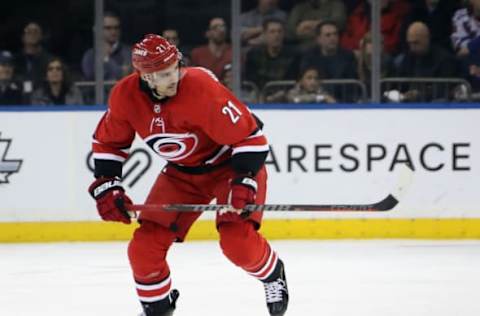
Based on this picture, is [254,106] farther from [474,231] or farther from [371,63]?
[474,231]

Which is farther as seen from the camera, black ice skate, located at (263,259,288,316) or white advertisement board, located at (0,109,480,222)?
white advertisement board, located at (0,109,480,222)

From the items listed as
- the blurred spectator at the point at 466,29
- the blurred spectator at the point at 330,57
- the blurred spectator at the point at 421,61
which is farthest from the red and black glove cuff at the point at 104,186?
the blurred spectator at the point at 466,29

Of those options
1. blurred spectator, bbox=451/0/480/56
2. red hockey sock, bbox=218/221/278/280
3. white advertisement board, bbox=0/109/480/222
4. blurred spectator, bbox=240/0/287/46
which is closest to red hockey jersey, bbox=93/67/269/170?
red hockey sock, bbox=218/221/278/280

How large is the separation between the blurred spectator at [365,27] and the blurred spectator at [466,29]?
14.1 inches

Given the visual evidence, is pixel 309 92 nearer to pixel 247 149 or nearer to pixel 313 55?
pixel 313 55

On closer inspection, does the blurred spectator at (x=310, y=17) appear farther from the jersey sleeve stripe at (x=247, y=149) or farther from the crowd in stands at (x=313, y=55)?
the jersey sleeve stripe at (x=247, y=149)

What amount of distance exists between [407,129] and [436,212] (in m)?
0.52

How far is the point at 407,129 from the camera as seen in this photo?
7.60 metres

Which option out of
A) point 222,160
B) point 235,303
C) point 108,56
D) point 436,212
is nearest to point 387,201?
point 222,160

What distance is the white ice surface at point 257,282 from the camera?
527 centimetres

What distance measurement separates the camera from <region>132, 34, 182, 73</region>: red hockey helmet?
4.34 m

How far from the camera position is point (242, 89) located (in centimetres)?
787

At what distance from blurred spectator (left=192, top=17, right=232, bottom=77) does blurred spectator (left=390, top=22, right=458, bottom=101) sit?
1.06 meters

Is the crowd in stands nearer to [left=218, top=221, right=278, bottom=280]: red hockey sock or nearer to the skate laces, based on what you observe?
the skate laces
